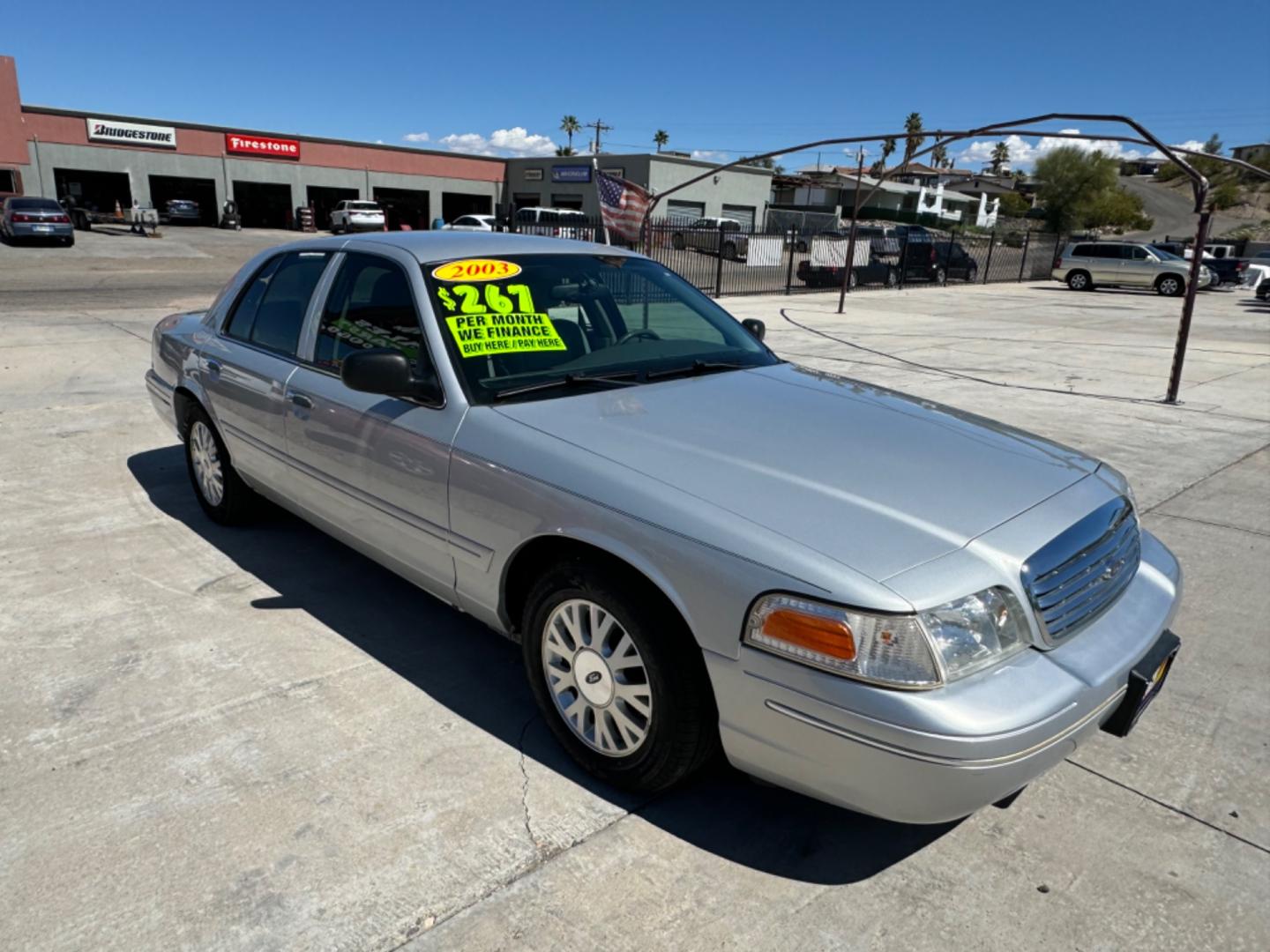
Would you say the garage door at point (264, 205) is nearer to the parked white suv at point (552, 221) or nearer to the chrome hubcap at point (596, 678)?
the parked white suv at point (552, 221)

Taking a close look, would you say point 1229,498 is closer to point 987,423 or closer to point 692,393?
point 987,423

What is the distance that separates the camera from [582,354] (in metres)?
3.35

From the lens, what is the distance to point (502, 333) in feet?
10.6

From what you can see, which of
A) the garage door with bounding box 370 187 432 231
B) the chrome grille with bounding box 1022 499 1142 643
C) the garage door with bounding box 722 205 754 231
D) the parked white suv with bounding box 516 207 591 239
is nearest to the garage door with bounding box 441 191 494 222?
the garage door with bounding box 370 187 432 231

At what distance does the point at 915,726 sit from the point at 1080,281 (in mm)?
33447

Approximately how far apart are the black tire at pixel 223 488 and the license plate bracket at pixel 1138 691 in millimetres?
4048

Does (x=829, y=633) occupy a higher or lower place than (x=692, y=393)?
lower

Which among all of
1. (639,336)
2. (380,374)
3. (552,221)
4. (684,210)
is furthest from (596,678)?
(684,210)

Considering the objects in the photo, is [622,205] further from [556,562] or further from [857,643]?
[857,643]

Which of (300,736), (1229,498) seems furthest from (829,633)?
(1229,498)

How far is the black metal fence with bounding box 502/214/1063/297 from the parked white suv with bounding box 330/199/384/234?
54.8 ft

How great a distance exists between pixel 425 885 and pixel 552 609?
0.85 m

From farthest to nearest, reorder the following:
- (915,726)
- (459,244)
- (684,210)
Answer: (684,210)
(459,244)
(915,726)

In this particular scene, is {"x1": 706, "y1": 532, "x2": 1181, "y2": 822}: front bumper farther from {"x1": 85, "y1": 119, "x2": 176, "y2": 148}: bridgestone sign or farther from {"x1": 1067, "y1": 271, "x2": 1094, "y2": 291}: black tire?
{"x1": 85, "y1": 119, "x2": 176, "y2": 148}: bridgestone sign
